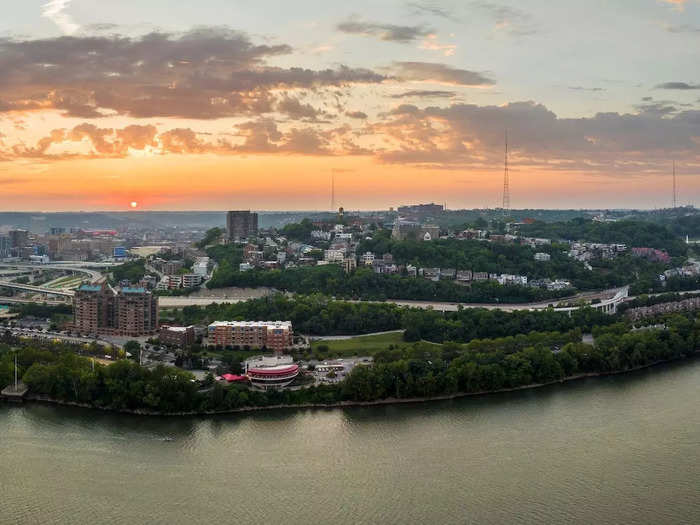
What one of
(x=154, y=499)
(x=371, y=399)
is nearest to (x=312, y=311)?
(x=371, y=399)

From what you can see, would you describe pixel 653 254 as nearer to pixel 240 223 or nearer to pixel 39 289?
pixel 240 223

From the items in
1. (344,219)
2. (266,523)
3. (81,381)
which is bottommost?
(266,523)

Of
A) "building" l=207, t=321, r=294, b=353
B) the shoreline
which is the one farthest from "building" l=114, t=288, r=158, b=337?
the shoreline

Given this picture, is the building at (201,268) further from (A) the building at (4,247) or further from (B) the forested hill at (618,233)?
(A) the building at (4,247)

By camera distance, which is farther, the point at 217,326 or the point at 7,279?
the point at 7,279

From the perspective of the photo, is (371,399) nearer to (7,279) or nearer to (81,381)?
(81,381)

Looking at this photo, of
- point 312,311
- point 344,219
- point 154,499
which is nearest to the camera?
point 154,499

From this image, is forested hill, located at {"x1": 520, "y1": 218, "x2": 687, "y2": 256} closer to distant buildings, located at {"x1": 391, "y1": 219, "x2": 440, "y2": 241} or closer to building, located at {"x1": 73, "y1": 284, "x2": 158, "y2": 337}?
distant buildings, located at {"x1": 391, "y1": 219, "x2": 440, "y2": 241}
